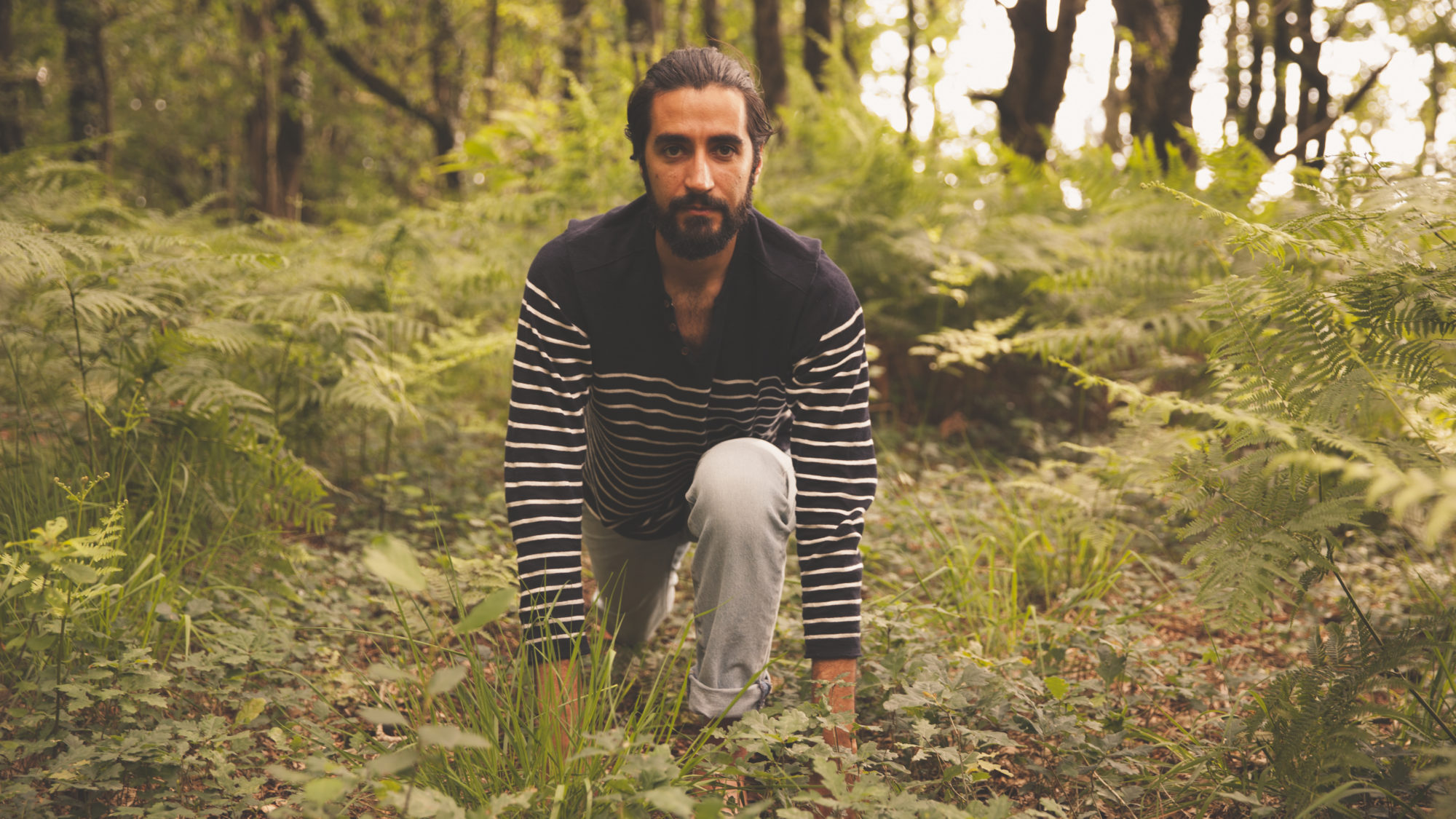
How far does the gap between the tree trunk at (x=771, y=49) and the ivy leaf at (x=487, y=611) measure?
869 centimetres

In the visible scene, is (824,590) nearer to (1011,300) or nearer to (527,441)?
(527,441)

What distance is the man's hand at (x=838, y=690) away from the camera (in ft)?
5.80

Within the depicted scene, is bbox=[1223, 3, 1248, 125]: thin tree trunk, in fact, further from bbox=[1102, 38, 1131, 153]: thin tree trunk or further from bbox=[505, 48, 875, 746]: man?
bbox=[505, 48, 875, 746]: man

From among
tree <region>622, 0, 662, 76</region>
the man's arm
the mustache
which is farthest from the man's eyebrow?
tree <region>622, 0, 662, 76</region>

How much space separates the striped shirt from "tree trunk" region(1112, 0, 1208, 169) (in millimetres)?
4813

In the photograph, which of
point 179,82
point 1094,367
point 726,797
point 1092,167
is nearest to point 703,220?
point 726,797

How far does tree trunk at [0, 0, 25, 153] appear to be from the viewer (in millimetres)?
7680

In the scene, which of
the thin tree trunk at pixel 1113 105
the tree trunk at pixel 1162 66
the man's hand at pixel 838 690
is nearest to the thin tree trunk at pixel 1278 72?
the thin tree trunk at pixel 1113 105

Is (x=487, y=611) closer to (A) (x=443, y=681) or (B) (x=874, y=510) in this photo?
(A) (x=443, y=681)

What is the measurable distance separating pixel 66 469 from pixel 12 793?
1.14 meters

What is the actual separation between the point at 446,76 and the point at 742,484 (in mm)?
12079

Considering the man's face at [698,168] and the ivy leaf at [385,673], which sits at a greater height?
the man's face at [698,168]

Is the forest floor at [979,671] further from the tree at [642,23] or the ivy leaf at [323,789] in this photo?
the tree at [642,23]

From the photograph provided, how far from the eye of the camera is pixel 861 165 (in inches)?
193
